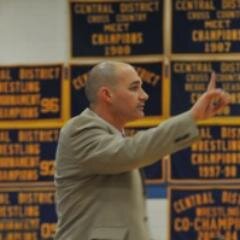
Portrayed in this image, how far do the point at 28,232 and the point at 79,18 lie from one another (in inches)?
53.5

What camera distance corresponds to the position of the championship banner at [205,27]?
168 inches

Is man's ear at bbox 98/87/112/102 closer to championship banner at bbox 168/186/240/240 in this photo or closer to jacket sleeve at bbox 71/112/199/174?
jacket sleeve at bbox 71/112/199/174

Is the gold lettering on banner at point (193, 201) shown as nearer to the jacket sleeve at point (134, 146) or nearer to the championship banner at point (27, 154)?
the championship banner at point (27, 154)

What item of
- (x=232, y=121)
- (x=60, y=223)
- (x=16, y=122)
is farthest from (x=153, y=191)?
(x=60, y=223)

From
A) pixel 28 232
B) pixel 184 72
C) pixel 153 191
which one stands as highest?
pixel 184 72

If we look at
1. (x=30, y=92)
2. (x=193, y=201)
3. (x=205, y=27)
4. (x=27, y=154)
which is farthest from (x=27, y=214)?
(x=205, y=27)

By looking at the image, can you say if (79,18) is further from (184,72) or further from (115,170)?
(115,170)

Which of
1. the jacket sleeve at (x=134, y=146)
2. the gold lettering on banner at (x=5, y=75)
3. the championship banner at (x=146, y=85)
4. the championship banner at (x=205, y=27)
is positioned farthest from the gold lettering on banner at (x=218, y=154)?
the jacket sleeve at (x=134, y=146)

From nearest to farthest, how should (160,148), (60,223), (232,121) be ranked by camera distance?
(160,148)
(60,223)
(232,121)

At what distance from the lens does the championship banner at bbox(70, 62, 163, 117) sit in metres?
A: 4.27

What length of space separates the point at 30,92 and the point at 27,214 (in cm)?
76

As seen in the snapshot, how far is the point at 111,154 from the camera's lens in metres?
2.01

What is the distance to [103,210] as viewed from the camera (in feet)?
6.79

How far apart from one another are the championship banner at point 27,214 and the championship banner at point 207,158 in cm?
79
